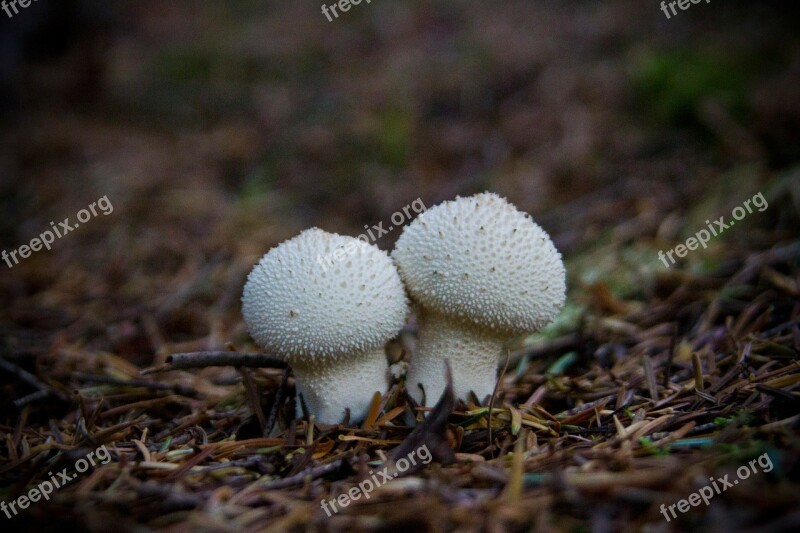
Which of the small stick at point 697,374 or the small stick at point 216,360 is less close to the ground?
the small stick at point 216,360

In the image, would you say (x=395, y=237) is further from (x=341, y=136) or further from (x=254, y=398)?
Result: (x=254, y=398)

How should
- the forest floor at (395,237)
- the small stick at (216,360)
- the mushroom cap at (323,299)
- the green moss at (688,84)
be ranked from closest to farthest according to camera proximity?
1. the forest floor at (395,237)
2. the mushroom cap at (323,299)
3. the small stick at (216,360)
4. the green moss at (688,84)

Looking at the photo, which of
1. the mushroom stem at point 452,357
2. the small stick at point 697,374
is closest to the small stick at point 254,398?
the mushroom stem at point 452,357

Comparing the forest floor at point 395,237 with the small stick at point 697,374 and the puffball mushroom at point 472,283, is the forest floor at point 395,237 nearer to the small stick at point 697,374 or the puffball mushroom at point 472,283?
the small stick at point 697,374

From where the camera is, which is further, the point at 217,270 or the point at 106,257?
the point at 106,257

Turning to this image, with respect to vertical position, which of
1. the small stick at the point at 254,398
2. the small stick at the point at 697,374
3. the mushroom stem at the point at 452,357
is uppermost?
the small stick at the point at 254,398

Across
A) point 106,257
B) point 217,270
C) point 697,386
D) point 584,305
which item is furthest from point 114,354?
point 697,386

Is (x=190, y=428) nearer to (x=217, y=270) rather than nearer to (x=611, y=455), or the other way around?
(x=611, y=455)
